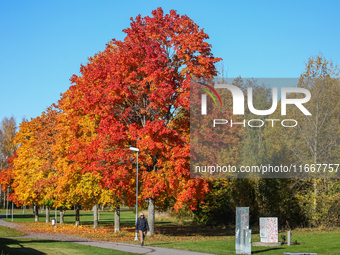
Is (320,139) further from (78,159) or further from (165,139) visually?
(78,159)

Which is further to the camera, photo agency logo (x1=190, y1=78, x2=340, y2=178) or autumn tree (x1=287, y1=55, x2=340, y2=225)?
autumn tree (x1=287, y1=55, x2=340, y2=225)

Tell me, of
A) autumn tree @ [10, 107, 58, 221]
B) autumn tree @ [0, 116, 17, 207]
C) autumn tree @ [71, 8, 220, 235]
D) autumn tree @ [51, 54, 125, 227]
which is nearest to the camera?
autumn tree @ [71, 8, 220, 235]

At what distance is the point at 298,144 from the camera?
33781 millimetres

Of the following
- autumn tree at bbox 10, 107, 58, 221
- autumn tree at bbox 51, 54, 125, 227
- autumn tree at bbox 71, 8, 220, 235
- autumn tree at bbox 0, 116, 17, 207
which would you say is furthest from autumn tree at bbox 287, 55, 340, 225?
autumn tree at bbox 0, 116, 17, 207

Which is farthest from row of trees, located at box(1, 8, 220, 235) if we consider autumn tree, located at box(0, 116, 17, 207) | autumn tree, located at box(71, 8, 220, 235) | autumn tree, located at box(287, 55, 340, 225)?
autumn tree, located at box(0, 116, 17, 207)

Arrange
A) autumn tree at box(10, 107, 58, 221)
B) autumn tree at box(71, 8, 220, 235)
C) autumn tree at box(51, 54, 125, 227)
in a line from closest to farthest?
autumn tree at box(71, 8, 220, 235), autumn tree at box(51, 54, 125, 227), autumn tree at box(10, 107, 58, 221)

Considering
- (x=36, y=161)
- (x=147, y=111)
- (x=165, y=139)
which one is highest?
(x=147, y=111)

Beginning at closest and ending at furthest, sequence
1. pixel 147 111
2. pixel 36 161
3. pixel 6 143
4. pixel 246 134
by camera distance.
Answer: pixel 147 111 < pixel 246 134 < pixel 36 161 < pixel 6 143

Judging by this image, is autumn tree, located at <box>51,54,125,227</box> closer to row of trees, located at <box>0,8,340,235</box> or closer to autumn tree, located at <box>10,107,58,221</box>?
row of trees, located at <box>0,8,340,235</box>

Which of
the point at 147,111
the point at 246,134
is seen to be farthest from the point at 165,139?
the point at 246,134

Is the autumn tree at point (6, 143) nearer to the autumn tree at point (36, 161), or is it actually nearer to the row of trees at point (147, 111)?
the autumn tree at point (36, 161)

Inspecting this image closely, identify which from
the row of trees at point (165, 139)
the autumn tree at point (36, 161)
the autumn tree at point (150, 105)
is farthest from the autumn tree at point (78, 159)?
the autumn tree at point (36, 161)

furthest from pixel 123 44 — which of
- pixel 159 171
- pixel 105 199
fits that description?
pixel 105 199

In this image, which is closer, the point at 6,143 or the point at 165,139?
the point at 165,139
